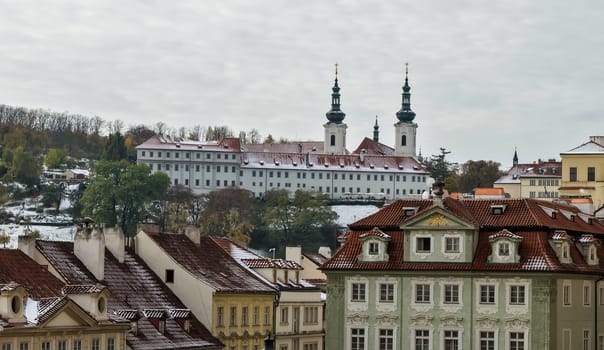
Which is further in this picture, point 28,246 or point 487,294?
point 487,294

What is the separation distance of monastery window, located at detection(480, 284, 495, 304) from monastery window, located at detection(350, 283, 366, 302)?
4.45m

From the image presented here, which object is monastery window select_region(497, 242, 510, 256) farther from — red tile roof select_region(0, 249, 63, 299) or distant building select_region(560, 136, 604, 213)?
distant building select_region(560, 136, 604, 213)

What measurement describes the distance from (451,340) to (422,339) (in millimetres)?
1053

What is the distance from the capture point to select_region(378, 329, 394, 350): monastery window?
61438mm

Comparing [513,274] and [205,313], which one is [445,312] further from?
[205,313]

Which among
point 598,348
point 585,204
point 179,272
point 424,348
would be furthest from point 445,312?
point 585,204

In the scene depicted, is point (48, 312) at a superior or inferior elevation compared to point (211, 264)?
inferior

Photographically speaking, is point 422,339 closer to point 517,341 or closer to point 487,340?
point 487,340

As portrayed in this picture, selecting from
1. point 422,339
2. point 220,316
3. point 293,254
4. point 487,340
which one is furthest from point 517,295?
point 293,254

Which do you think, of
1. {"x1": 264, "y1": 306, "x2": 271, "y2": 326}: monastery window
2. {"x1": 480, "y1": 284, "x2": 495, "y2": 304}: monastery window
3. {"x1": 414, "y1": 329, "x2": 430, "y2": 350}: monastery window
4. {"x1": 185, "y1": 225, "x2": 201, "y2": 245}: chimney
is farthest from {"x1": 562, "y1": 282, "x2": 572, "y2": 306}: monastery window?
{"x1": 185, "y1": 225, "x2": 201, "y2": 245}: chimney

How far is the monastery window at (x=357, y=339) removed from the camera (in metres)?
61.8

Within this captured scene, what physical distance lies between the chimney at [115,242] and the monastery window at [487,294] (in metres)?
12.8

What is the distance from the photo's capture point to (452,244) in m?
61.1

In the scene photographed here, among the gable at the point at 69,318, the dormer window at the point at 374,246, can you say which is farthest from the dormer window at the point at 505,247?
the gable at the point at 69,318
